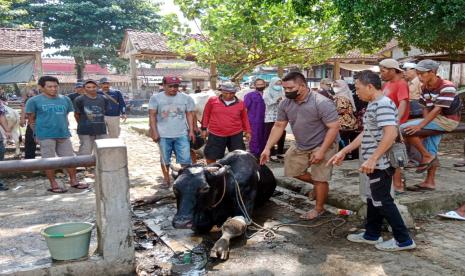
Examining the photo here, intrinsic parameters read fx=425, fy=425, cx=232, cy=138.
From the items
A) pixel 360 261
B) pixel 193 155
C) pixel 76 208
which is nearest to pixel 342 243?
pixel 360 261

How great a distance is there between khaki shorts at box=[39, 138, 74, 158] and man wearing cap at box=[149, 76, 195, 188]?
1.42 metres

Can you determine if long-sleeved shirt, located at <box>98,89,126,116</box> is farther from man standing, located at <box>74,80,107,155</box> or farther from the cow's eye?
the cow's eye

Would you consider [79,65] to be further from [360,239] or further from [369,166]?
[369,166]

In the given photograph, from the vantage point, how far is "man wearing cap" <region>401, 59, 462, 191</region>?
513cm

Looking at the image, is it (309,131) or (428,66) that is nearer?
(309,131)

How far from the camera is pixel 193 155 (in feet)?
27.2

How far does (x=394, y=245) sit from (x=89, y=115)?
16.8ft

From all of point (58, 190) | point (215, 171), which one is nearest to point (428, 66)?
point (215, 171)

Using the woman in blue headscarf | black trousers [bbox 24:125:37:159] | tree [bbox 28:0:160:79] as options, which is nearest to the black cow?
the woman in blue headscarf

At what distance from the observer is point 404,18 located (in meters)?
9.24

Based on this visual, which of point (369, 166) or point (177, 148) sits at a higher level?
point (369, 166)

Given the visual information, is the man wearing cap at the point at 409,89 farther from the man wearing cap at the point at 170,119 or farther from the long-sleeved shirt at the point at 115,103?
the long-sleeved shirt at the point at 115,103

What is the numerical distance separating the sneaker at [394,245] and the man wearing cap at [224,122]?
10.5ft

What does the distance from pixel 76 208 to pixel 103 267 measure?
2241 mm
